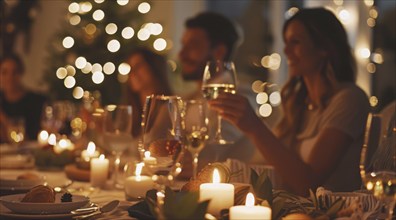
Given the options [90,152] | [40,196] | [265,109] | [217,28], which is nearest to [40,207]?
[40,196]

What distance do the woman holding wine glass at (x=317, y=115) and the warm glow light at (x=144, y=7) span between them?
305 centimetres

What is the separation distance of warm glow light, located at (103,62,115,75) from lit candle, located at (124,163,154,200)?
139 inches

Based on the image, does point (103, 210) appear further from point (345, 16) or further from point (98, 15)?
point (98, 15)

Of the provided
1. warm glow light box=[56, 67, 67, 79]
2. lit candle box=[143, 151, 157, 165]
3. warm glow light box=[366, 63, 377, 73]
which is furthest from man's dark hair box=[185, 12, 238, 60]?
warm glow light box=[56, 67, 67, 79]

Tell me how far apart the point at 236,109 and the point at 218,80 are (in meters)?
0.11

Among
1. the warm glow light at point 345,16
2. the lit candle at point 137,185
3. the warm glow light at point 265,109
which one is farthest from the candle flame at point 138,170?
the warm glow light at point 265,109

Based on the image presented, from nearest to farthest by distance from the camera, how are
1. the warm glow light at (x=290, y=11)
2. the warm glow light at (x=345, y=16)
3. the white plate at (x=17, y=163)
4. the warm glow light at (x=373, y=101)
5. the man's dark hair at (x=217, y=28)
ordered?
1. the white plate at (x=17, y=163)
2. the man's dark hair at (x=217, y=28)
3. the warm glow light at (x=373, y=101)
4. the warm glow light at (x=345, y=16)
5. the warm glow light at (x=290, y=11)

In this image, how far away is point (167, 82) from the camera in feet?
12.3

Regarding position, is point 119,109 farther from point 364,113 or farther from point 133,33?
point 133,33

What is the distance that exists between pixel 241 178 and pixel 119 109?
524mm

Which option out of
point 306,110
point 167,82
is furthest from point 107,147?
point 167,82

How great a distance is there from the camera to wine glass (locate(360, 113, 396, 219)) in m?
1.14

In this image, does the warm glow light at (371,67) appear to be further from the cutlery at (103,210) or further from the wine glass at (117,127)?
the cutlery at (103,210)

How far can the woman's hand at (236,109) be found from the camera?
1.98m
